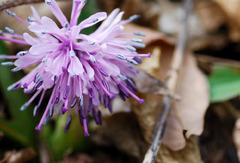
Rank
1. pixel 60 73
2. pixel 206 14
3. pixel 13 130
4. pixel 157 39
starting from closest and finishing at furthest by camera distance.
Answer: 1. pixel 60 73
2. pixel 13 130
3. pixel 157 39
4. pixel 206 14

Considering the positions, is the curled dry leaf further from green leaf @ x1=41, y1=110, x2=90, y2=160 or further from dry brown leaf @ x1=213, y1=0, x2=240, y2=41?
dry brown leaf @ x1=213, y1=0, x2=240, y2=41

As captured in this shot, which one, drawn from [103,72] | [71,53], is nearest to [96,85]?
[103,72]

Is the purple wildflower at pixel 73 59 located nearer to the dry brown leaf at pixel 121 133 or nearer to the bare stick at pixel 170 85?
the bare stick at pixel 170 85

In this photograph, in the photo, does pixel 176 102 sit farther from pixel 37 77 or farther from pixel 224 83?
pixel 37 77

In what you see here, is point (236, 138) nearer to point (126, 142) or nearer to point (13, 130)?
point (126, 142)

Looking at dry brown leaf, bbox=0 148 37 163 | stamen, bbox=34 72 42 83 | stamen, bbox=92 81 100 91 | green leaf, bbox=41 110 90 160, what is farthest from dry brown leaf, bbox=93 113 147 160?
stamen, bbox=34 72 42 83

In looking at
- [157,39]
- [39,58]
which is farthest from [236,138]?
[39,58]

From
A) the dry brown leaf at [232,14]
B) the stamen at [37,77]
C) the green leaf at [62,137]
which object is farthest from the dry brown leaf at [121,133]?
the dry brown leaf at [232,14]
